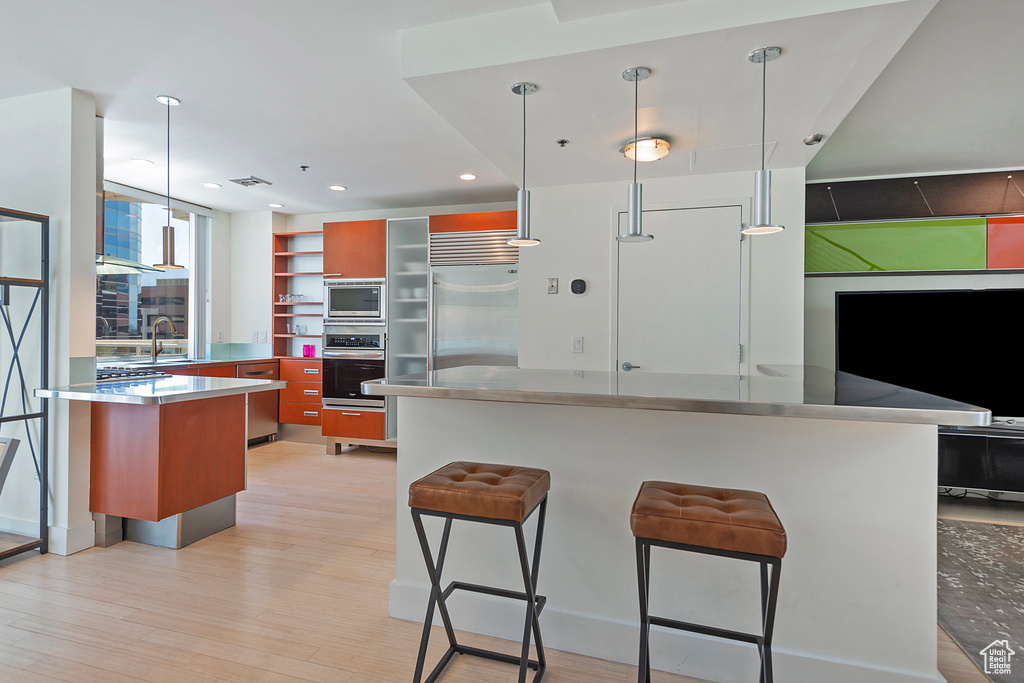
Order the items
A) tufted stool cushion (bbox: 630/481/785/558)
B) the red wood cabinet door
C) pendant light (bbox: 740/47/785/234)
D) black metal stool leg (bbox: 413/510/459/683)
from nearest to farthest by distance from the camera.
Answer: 1. tufted stool cushion (bbox: 630/481/785/558)
2. black metal stool leg (bbox: 413/510/459/683)
3. pendant light (bbox: 740/47/785/234)
4. the red wood cabinet door

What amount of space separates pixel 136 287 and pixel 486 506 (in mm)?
5068

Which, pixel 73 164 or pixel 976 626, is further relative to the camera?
pixel 73 164

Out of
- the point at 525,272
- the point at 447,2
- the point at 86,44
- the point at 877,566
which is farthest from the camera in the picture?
the point at 525,272

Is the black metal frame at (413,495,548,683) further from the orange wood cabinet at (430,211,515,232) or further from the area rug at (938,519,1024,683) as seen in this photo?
the orange wood cabinet at (430,211,515,232)

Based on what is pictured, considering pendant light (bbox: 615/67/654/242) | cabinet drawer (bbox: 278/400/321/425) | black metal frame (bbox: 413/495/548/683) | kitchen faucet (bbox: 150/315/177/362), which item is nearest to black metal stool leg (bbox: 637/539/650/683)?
black metal frame (bbox: 413/495/548/683)

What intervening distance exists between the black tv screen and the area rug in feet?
3.15

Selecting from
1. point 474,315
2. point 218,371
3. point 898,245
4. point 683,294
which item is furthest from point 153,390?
point 898,245

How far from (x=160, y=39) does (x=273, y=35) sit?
515 mm

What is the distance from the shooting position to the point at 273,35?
230 centimetres

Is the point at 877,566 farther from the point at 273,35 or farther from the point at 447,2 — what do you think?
the point at 273,35

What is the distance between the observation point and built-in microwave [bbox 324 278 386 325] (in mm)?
5254

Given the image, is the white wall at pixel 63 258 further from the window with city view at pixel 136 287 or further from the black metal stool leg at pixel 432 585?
the black metal stool leg at pixel 432 585

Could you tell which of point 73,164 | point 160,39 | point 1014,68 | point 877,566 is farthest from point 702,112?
point 73,164

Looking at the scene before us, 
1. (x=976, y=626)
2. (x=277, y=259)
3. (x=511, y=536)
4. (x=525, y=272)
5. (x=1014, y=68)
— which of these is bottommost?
(x=976, y=626)
